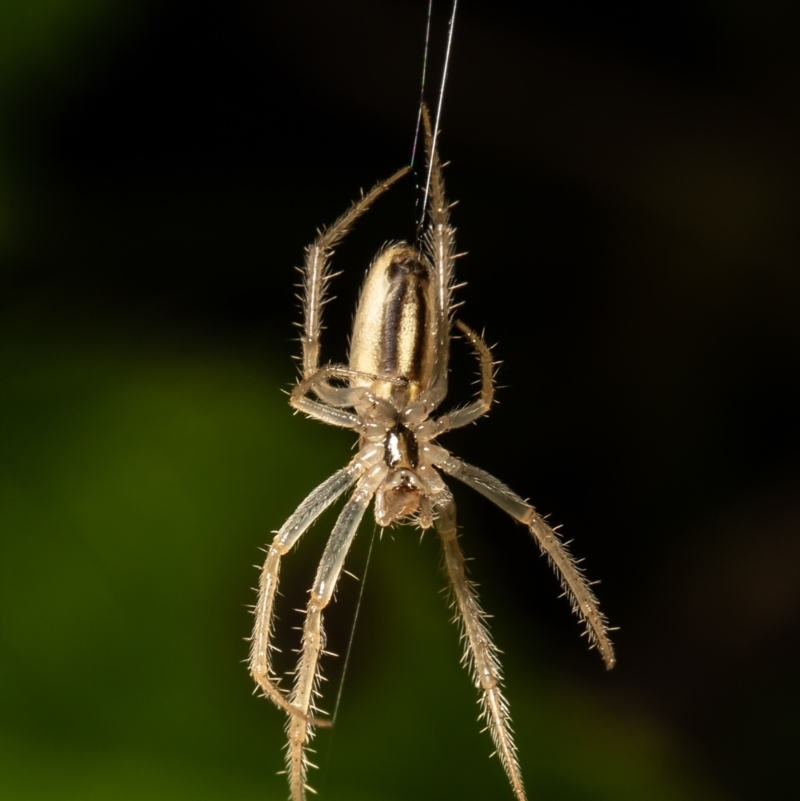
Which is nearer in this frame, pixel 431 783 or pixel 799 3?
pixel 431 783

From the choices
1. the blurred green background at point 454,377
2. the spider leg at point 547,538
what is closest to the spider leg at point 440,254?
the spider leg at point 547,538

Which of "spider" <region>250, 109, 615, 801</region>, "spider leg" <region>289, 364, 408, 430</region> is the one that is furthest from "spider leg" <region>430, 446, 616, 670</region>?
"spider leg" <region>289, 364, 408, 430</region>

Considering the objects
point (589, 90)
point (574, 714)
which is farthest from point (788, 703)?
point (589, 90)

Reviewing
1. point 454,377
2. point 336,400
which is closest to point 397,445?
point 336,400

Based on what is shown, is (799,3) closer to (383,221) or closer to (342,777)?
(383,221)

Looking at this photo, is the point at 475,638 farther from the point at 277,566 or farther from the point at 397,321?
the point at 397,321
